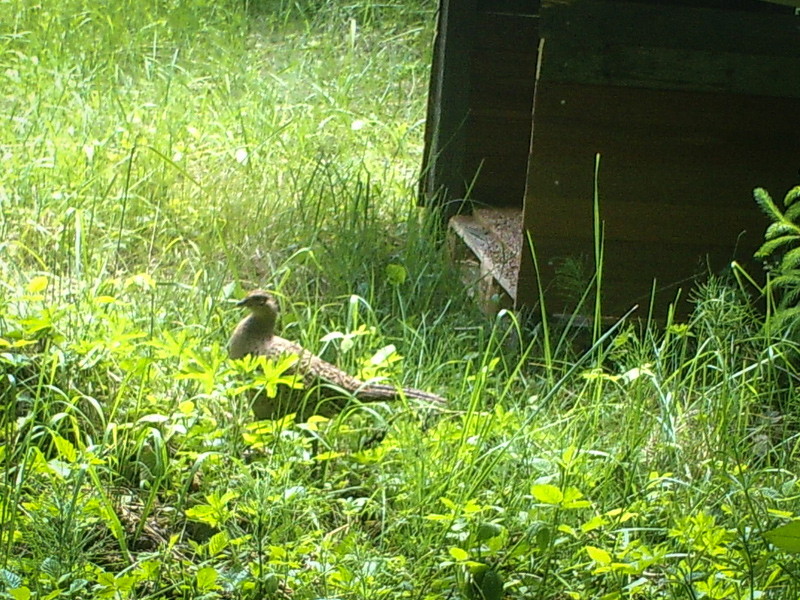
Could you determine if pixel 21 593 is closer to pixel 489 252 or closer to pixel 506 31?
pixel 489 252

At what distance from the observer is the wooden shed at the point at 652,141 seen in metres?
4.62

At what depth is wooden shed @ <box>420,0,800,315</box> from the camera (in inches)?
182

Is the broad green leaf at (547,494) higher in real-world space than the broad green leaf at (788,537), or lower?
lower

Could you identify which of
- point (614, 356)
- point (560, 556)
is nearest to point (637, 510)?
point (560, 556)

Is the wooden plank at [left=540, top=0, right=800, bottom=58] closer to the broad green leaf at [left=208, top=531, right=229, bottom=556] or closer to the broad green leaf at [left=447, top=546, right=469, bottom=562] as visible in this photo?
the broad green leaf at [left=447, top=546, right=469, bottom=562]

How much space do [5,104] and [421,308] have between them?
299 centimetres

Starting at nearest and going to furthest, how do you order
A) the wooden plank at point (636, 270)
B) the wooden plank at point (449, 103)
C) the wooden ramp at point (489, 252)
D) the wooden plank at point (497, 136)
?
the wooden plank at point (636, 270)
the wooden ramp at point (489, 252)
the wooden plank at point (449, 103)
the wooden plank at point (497, 136)

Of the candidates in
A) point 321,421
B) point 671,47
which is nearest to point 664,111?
point 671,47

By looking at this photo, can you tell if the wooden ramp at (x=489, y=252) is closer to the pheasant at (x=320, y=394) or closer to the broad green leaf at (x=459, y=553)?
the pheasant at (x=320, y=394)

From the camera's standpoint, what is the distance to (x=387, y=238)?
575 cm

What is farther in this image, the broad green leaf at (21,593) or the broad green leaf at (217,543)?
the broad green leaf at (217,543)

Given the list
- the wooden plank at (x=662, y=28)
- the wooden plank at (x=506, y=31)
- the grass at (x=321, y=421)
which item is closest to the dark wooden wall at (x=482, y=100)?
the wooden plank at (x=506, y=31)

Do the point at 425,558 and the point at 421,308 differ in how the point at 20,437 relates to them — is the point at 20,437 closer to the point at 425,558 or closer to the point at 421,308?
the point at 425,558

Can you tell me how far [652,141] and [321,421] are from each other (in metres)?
1.92
